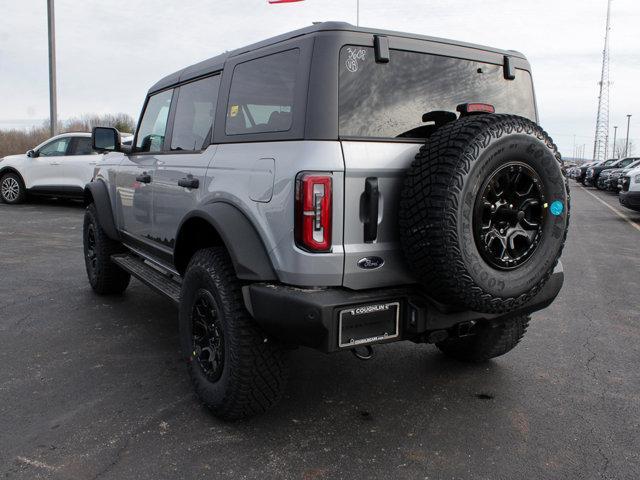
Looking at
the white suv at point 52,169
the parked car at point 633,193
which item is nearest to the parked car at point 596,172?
the parked car at point 633,193

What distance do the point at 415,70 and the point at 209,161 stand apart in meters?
1.25

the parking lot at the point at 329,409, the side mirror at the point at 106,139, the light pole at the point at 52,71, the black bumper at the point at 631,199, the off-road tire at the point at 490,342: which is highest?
the light pole at the point at 52,71

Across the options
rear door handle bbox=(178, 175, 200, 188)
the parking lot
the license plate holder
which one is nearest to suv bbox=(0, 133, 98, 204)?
the parking lot

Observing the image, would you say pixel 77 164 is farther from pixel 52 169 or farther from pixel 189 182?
pixel 189 182

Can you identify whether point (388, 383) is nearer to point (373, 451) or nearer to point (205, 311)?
point (373, 451)

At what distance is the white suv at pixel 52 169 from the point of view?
43.7 ft

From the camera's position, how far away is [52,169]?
13.6 metres

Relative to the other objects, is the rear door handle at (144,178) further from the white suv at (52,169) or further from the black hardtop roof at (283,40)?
the white suv at (52,169)

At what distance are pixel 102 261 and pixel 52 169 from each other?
30.8 feet

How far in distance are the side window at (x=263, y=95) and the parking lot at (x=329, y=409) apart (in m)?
1.55

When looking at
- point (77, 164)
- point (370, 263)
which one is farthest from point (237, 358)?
point (77, 164)

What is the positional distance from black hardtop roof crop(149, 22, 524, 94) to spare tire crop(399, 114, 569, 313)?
24.5 inches

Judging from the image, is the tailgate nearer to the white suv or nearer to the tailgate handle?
the tailgate handle

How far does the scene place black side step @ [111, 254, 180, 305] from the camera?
3.88 meters
